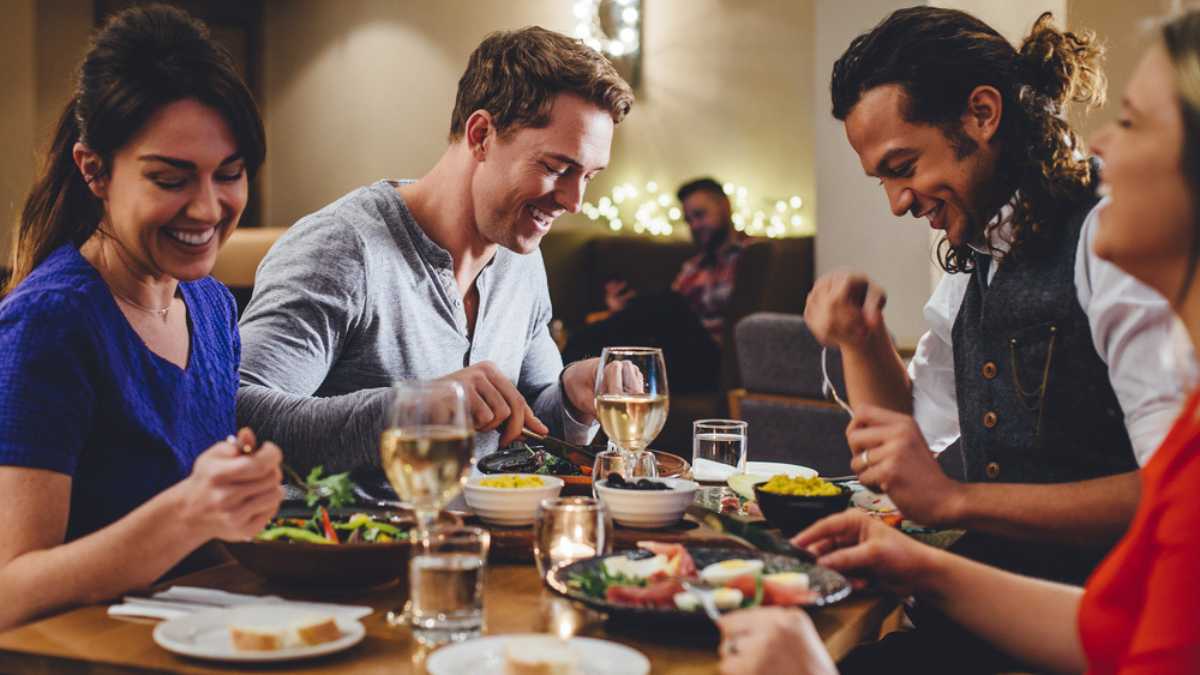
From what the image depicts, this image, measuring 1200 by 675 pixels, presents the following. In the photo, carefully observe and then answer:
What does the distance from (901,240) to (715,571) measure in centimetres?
394

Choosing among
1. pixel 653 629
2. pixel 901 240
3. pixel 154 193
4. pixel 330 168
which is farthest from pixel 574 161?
pixel 330 168

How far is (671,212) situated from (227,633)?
6.83m

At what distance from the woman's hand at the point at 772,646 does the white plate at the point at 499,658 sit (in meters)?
0.08

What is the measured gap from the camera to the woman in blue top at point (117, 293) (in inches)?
52.2

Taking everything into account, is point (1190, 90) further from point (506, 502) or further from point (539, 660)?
point (506, 502)

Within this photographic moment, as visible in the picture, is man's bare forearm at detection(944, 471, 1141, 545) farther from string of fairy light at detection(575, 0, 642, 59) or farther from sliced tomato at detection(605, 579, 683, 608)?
string of fairy light at detection(575, 0, 642, 59)

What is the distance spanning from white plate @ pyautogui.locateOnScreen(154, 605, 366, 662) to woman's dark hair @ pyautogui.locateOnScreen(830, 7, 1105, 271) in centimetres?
127

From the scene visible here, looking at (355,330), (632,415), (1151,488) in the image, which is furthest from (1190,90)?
(355,330)

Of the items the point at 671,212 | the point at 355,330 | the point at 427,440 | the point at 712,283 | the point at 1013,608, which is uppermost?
the point at 671,212

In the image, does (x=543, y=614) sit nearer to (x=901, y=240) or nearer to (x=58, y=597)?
(x=58, y=597)

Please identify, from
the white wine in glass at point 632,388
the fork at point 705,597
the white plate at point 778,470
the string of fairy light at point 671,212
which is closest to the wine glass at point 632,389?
the white wine in glass at point 632,388

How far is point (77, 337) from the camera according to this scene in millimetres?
1435

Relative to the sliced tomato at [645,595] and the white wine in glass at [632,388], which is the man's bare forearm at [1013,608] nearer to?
the sliced tomato at [645,595]

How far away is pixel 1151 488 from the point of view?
3.53 ft
